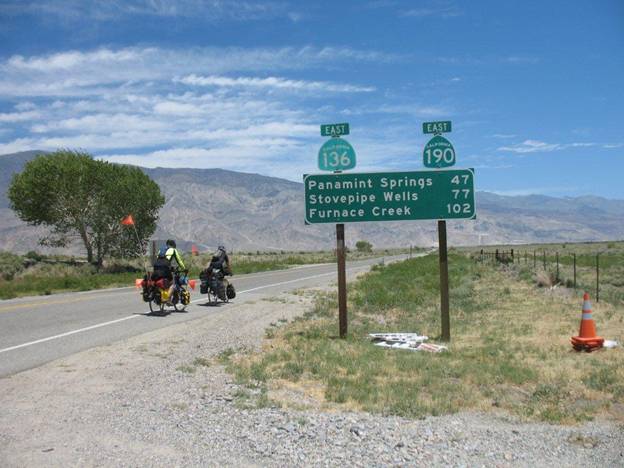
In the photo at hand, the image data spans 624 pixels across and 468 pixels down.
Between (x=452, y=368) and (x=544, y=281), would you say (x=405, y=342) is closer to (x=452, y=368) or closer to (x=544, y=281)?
(x=452, y=368)

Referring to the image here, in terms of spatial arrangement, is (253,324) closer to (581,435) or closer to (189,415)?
(189,415)

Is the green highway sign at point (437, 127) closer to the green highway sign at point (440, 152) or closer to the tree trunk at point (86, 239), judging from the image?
the green highway sign at point (440, 152)

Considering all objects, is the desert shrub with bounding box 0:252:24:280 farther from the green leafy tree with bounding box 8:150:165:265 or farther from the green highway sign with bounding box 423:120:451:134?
the green highway sign with bounding box 423:120:451:134

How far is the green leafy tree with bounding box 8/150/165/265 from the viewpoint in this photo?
45688 millimetres

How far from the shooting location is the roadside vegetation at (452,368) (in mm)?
7379

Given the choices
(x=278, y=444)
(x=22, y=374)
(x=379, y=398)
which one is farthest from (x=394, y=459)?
(x=22, y=374)

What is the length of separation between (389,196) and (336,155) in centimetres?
131

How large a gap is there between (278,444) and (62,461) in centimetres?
186

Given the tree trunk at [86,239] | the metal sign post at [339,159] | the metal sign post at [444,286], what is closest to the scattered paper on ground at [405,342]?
the metal sign post at [444,286]

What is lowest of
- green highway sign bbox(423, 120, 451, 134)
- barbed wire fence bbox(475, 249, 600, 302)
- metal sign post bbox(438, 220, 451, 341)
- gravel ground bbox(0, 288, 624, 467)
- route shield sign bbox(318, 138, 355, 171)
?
barbed wire fence bbox(475, 249, 600, 302)

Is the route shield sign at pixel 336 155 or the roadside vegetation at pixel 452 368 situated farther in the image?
the route shield sign at pixel 336 155

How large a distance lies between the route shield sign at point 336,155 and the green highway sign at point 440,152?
1.45m

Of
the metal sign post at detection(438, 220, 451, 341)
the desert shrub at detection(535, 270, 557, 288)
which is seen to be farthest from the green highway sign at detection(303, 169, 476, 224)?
the desert shrub at detection(535, 270, 557, 288)

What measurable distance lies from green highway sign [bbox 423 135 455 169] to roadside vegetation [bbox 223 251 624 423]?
3439mm
